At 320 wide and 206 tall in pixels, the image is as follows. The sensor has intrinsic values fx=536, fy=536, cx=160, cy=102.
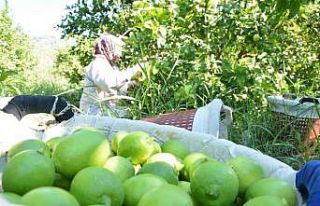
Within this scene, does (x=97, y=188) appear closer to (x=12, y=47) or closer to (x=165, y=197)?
(x=165, y=197)

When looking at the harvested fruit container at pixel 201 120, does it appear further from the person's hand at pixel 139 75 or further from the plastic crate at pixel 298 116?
the person's hand at pixel 139 75

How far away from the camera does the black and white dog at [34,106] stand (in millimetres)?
1773

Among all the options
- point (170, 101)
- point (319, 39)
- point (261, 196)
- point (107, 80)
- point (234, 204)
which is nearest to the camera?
point (261, 196)

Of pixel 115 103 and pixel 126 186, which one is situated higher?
pixel 126 186

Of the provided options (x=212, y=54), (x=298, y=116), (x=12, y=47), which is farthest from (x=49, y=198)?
(x=12, y=47)

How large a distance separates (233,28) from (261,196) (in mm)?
2500

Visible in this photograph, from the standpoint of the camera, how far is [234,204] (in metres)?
1.05

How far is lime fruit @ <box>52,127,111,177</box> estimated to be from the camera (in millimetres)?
1062

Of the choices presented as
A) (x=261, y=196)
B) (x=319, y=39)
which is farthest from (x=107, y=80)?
(x=261, y=196)

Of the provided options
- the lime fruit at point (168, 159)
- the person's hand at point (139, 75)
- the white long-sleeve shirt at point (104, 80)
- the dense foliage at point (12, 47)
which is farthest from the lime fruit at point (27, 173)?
the dense foliage at point (12, 47)

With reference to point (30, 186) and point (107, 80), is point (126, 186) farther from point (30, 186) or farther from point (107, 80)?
point (107, 80)

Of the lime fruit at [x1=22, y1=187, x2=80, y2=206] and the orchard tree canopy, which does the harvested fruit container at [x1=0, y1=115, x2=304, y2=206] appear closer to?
the lime fruit at [x1=22, y1=187, x2=80, y2=206]

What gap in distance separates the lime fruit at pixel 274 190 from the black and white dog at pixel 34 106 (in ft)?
2.90

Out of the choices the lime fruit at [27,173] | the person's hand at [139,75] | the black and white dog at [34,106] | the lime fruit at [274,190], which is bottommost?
the person's hand at [139,75]
